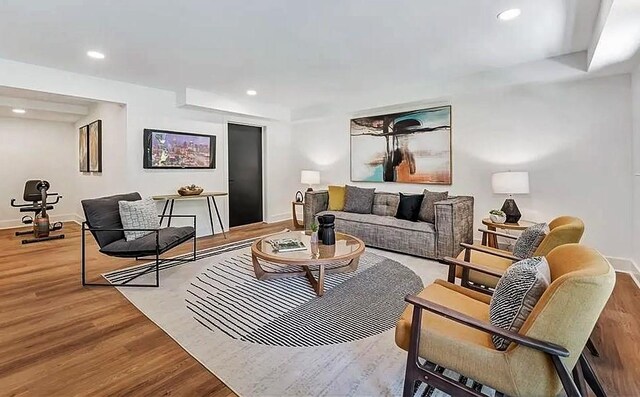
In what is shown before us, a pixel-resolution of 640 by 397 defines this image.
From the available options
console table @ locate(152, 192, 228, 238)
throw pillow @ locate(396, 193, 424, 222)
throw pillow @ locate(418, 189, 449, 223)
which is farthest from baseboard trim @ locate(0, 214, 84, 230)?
throw pillow @ locate(418, 189, 449, 223)

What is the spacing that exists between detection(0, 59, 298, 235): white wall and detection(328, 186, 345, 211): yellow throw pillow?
197cm

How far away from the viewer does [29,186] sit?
6016 millimetres

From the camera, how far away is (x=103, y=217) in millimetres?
3330

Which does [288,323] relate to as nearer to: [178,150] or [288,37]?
[288,37]

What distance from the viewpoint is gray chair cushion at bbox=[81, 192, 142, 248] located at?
3.24 m

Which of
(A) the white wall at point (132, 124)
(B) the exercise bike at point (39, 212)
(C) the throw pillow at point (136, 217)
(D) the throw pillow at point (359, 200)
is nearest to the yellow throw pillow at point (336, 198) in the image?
(D) the throw pillow at point (359, 200)

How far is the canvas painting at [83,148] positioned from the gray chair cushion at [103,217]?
346 cm

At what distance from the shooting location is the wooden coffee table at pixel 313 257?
9.20 feet

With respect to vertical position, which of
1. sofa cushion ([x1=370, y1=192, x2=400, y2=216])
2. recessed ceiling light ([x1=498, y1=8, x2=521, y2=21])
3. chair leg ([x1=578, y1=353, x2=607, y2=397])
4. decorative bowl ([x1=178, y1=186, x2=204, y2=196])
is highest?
recessed ceiling light ([x1=498, y1=8, x2=521, y2=21])

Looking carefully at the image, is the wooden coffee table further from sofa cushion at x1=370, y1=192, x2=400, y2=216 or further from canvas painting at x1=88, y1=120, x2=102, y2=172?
canvas painting at x1=88, y1=120, x2=102, y2=172

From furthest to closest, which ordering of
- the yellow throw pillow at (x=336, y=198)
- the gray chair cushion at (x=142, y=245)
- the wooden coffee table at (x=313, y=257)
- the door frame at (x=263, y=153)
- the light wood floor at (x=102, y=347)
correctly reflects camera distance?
the door frame at (x=263, y=153) → the yellow throw pillow at (x=336, y=198) → the gray chair cushion at (x=142, y=245) → the wooden coffee table at (x=313, y=257) → the light wood floor at (x=102, y=347)

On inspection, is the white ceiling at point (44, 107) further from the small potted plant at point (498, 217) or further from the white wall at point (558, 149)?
the small potted plant at point (498, 217)

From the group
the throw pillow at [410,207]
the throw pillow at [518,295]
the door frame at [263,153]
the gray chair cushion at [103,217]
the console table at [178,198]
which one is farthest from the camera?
the door frame at [263,153]

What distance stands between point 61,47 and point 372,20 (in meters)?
3.12
